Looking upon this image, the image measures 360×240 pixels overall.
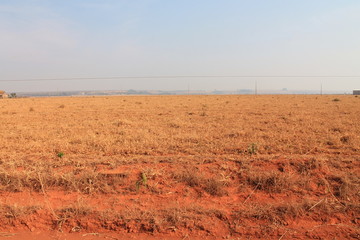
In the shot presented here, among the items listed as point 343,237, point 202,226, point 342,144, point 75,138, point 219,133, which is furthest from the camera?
point 219,133

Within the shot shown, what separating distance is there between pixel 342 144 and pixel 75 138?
8.57m

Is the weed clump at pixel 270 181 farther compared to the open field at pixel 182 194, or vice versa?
the weed clump at pixel 270 181

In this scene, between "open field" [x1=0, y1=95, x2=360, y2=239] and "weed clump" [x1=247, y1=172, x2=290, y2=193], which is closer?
"open field" [x1=0, y1=95, x2=360, y2=239]

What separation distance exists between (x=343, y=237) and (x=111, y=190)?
11.8ft

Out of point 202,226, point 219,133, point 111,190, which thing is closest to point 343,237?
point 202,226

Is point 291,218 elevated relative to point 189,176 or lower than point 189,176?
lower

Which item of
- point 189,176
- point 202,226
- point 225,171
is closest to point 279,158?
point 225,171

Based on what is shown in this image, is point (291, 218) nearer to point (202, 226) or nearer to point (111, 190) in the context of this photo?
point (202, 226)

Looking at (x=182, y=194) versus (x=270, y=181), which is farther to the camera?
(x=270, y=181)

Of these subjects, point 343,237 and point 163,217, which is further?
point 163,217

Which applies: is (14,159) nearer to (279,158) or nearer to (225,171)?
(225,171)

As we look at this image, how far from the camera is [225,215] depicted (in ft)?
12.7

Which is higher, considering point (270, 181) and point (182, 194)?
point (270, 181)

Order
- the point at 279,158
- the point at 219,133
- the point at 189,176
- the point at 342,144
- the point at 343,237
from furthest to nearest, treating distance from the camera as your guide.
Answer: the point at 219,133
the point at 342,144
the point at 279,158
the point at 189,176
the point at 343,237
